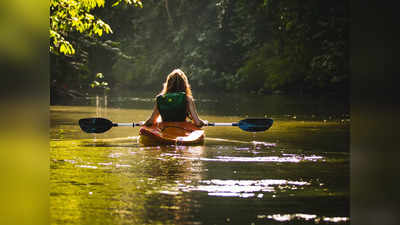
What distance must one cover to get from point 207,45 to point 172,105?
1641 inches

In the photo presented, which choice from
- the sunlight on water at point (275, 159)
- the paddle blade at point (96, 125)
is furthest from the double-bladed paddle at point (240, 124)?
the sunlight on water at point (275, 159)

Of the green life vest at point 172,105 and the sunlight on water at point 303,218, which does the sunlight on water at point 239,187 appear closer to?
the sunlight on water at point 303,218

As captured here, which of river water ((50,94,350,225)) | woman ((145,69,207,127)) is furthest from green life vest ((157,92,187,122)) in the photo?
river water ((50,94,350,225))

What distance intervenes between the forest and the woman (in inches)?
89.3

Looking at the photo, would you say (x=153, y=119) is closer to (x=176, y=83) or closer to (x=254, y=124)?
(x=176, y=83)

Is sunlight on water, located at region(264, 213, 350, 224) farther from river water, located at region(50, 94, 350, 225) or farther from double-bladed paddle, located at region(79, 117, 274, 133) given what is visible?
double-bladed paddle, located at region(79, 117, 274, 133)

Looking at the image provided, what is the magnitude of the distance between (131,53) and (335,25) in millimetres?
37951

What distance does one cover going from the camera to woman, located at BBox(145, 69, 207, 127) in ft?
50.0

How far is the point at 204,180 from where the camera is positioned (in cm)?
1005

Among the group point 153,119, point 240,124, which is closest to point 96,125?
point 153,119

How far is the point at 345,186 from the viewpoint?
959 cm

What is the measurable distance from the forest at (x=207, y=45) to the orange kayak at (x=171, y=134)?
2613 millimetres
